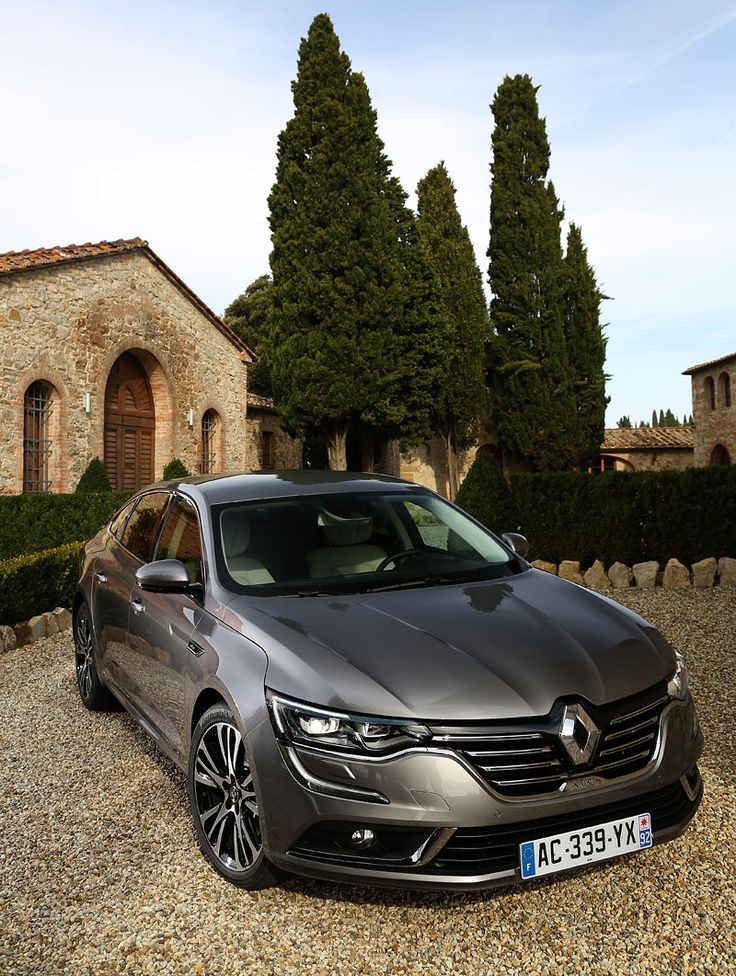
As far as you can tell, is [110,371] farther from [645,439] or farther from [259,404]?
[645,439]

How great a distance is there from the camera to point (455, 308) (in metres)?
25.9

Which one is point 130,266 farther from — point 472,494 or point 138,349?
point 472,494

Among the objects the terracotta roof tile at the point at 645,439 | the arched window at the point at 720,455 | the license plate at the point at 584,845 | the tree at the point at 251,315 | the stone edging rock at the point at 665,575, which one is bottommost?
the stone edging rock at the point at 665,575

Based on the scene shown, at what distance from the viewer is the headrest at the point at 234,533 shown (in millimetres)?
3688

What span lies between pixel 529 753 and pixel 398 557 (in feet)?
5.24

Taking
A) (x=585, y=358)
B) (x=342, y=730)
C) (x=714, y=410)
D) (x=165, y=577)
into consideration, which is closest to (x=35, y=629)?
(x=165, y=577)

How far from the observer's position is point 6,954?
2.69m

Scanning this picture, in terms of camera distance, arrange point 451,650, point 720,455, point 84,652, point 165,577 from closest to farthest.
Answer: point 451,650 < point 165,577 < point 84,652 < point 720,455

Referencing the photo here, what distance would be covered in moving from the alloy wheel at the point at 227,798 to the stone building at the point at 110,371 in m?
14.8

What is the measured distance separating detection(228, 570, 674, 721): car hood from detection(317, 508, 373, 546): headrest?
27.5 inches

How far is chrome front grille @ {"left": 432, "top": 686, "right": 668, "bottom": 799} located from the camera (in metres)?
2.44

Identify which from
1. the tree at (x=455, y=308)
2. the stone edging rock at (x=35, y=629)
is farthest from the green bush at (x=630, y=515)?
the tree at (x=455, y=308)

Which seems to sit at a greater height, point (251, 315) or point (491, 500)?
point (251, 315)

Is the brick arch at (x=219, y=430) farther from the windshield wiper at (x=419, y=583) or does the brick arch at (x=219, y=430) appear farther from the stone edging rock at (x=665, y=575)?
the windshield wiper at (x=419, y=583)
